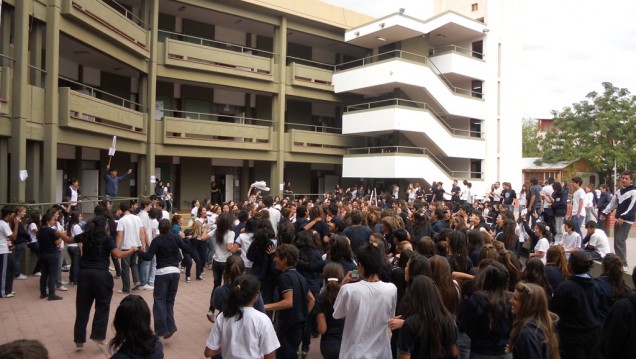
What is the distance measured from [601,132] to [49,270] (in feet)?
155

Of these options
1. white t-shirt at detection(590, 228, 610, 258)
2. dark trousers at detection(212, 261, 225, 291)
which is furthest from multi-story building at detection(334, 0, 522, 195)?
dark trousers at detection(212, 261, 225, 291)

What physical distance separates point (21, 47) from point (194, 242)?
24.0 feet

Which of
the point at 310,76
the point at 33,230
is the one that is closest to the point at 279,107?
the point at 310,76

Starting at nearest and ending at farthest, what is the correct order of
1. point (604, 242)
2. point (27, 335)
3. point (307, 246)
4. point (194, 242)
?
point (307, 246), point (27, 335), point (604, 242), point (194, 242)

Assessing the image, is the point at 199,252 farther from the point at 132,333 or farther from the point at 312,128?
the point at 312,128

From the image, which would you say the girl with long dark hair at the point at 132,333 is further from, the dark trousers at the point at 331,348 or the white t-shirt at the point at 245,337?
the dark trousers at the point at 331,348

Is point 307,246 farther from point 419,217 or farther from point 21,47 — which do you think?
point 21,47

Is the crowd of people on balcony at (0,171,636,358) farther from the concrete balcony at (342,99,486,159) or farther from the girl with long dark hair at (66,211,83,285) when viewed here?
the concrete balcony at (342,99,486,159)

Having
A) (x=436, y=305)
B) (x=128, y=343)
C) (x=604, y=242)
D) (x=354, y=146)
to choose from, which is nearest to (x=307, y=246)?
(x=436, y=305)

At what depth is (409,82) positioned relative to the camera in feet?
84.5

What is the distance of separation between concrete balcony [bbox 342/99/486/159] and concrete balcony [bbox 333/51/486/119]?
86cm

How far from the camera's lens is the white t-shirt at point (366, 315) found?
4.16 meters

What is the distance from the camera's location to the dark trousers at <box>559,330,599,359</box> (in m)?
4.80

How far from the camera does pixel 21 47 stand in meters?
12.7
